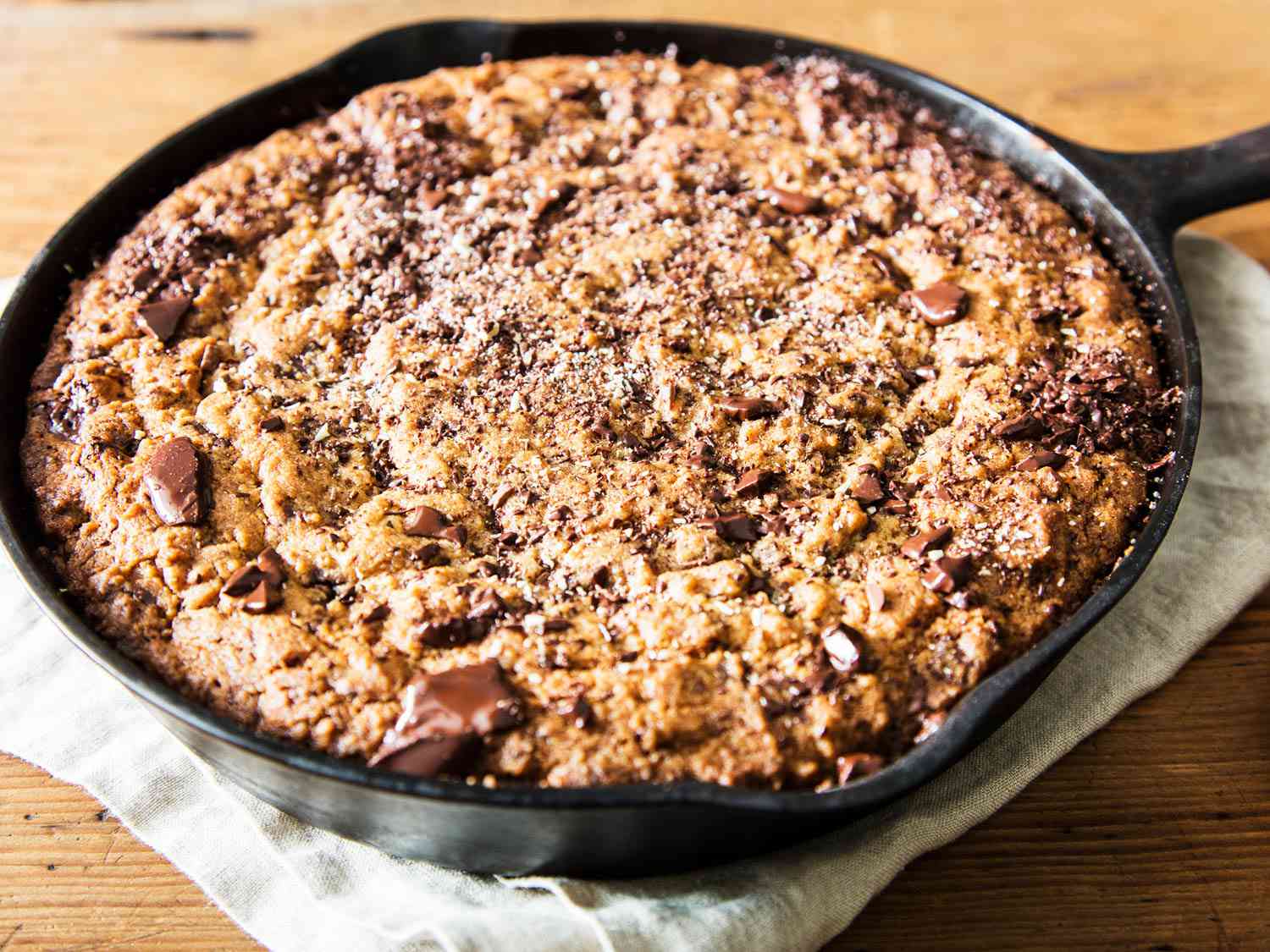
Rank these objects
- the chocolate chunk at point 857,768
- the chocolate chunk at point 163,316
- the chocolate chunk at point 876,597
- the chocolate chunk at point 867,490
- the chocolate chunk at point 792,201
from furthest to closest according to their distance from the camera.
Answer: the chocolate chunk at point 792,201, the chocolate chunk at point 163,316, the chocolate chunk at point 867,490, the chocolate chunk at point 876,597, the chocolate chunk at point 857,768

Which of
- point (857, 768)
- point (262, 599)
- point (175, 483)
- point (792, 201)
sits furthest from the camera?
point (792, 201)

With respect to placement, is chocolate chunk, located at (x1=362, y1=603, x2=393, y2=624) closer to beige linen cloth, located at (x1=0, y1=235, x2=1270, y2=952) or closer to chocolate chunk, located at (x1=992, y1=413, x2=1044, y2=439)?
beige linen cloth, located at (x1=0, y1=235, x2=1270, y2=952)

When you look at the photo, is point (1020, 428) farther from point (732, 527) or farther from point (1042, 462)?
point (732, 527)

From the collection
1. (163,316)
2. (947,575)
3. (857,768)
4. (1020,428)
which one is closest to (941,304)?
(1020,428)

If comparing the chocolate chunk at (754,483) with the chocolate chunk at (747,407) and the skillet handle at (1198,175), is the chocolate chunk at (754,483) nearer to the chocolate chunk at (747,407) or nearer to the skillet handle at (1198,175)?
the chocolate chunk at (747,407)

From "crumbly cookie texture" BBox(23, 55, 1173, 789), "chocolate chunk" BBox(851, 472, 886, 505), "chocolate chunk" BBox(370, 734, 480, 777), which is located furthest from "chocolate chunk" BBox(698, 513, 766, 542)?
"chocolate chunk" BBox(370, 734, 480, 777)

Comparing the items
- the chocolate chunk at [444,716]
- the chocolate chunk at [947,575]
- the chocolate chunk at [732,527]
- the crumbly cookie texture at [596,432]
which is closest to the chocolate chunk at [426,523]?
the crumbly cookie texture at [596,432]
